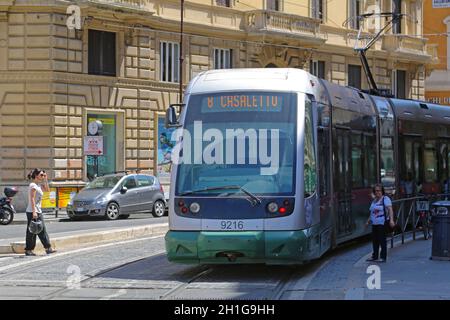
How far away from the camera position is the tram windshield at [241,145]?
13492 mm

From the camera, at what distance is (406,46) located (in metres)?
51.0

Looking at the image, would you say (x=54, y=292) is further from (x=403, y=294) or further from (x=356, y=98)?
(x=356, y=98)

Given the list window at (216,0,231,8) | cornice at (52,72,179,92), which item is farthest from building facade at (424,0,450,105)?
cornice at (52,72,179,92)

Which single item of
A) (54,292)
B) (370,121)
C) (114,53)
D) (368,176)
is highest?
(114,53)

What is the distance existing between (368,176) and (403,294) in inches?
274

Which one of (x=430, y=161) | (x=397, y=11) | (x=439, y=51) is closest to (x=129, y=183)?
(x=430, y=161)

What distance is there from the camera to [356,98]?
18297mm

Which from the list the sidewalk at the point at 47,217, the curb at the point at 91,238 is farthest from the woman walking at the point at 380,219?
the sidewalk at the point at 47,217

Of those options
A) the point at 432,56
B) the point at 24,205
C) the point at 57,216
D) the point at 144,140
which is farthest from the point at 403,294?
the point at 432,56

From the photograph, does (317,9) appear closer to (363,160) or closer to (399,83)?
(399,83)

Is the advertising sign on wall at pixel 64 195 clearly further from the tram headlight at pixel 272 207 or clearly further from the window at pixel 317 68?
the tram headlight at pixel 272 207

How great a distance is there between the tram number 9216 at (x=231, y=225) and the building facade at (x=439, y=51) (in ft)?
147

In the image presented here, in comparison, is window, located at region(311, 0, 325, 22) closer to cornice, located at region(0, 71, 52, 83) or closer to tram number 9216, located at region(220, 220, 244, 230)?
cornice, located at region(0, 71, 52, 83)

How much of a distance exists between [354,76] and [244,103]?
3499cm
